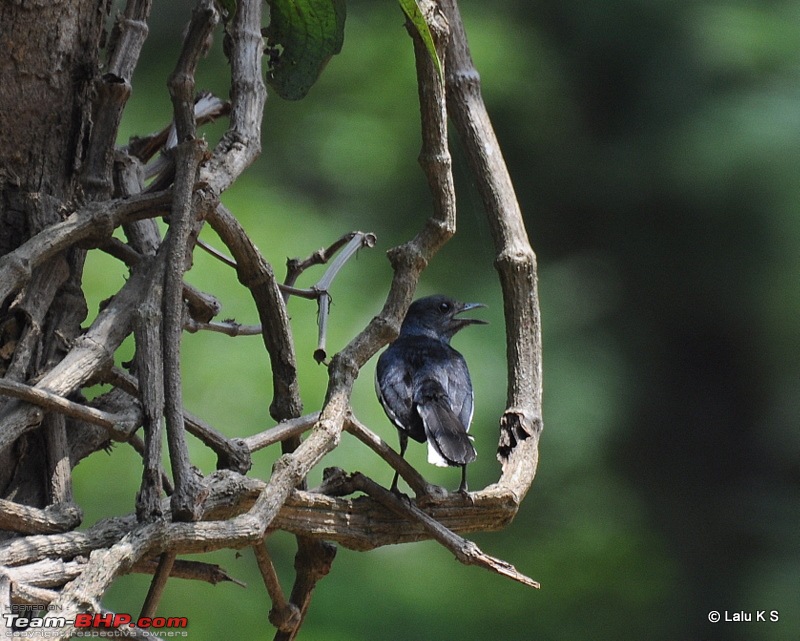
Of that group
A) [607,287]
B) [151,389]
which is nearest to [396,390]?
[151,389]

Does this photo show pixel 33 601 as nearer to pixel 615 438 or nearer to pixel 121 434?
pixel 121 434

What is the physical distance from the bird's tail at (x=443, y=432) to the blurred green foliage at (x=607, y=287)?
99 cm

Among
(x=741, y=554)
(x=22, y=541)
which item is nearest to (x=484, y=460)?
(x=741, y=554)

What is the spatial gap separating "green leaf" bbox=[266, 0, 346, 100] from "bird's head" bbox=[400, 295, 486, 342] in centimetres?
142

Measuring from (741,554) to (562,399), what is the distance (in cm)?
136

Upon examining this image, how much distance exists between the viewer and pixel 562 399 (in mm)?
4648

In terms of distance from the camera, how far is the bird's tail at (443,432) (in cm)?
218

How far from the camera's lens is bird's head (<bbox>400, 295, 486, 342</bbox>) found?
11.1 feet

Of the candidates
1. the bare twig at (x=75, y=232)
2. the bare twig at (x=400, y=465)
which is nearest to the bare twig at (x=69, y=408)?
the bare twig at (x=75, y=232)

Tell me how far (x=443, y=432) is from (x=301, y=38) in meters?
0.87

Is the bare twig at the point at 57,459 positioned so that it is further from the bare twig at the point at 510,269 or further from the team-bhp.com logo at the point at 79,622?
the bare twig at the point at 510,269

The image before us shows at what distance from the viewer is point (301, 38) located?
201 cm

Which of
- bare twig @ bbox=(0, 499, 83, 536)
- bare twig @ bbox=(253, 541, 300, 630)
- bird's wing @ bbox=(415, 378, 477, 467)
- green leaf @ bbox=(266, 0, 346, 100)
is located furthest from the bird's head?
bare twig @ bbox=(0, 499, 83, 536)

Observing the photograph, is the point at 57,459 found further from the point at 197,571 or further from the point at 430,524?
the point at 430,524
